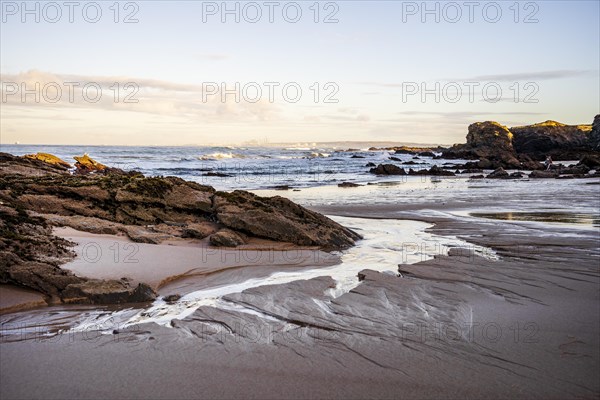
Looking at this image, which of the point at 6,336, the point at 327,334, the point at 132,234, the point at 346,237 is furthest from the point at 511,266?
the point at 6,336

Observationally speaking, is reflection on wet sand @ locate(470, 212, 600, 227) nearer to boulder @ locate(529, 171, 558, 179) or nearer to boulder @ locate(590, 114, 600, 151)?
boulder @ locate(529, 171, 558, 179)

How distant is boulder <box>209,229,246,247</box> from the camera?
744 centimetres

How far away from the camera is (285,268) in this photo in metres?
6.57

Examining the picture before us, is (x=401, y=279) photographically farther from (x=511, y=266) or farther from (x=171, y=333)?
(x=171, y=333)

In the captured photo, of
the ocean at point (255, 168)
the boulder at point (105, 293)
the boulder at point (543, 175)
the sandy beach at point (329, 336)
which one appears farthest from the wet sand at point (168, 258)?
the boulder at point (543, 175)

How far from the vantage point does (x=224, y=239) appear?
7.46m

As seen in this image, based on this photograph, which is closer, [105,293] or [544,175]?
[105,293]

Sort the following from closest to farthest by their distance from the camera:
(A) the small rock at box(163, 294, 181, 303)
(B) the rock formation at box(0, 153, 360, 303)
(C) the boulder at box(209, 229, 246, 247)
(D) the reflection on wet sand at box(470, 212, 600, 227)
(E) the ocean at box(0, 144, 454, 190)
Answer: (A) the small rock at box(163, 294, 181, 303) → (B) the rock formation at box(0, 153, 360, 303) → (C) the boulder at box(209, 229, 246, 247) → (D) the reflection on wet sand at box(470, 212, 600, 227) → (E) the ocean at box(0, 144, 454, 190)

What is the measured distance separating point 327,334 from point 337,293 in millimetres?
1218

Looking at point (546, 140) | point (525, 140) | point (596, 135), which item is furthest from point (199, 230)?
point (546, 140)

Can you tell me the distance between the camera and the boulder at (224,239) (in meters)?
7.44

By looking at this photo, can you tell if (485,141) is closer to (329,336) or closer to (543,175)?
(543,175)

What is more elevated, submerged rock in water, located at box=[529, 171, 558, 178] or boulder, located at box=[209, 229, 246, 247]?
submerged rock in water, located at box=[529, 171, 558, 178]

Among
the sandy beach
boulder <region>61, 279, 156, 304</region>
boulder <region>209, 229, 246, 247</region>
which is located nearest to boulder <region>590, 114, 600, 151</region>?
the sandy beach
